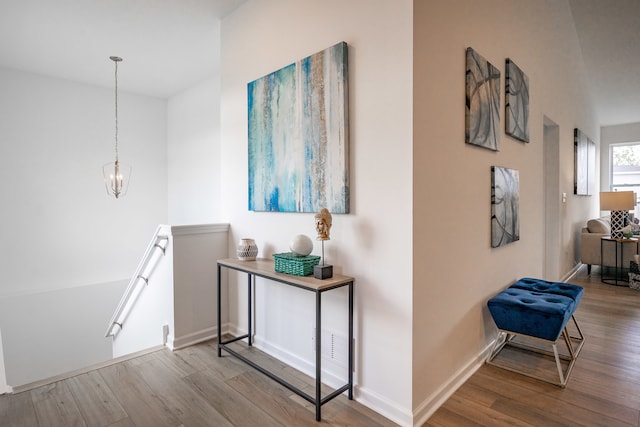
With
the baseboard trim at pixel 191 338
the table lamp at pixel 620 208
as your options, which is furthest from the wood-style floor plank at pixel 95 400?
the table lamp at pixel 620 208

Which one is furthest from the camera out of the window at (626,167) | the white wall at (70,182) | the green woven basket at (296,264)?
the window at (626,167)

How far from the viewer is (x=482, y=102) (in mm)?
2477

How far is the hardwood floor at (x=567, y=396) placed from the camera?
1887 millimetres

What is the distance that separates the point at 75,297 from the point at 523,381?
564 cm

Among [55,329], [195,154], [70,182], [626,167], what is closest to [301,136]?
[195,154]

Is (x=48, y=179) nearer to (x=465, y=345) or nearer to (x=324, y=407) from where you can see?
(x=324, y=407)

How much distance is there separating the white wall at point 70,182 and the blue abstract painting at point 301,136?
3672 mm

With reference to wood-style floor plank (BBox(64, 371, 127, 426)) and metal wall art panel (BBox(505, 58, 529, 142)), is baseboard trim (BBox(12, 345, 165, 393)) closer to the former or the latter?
wood-style floor plank (BBox(64, 371, 127, 426))

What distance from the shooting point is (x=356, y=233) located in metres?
2.11

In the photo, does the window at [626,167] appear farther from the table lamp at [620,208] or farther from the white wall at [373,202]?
the white wall at [373,202]

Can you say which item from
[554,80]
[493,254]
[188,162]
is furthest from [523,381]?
[188,162]

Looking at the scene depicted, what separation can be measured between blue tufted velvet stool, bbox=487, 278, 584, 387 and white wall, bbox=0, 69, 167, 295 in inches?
212

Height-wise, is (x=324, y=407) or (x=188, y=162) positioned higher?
(x=188, y=162)

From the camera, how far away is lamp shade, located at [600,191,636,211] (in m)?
5.18
